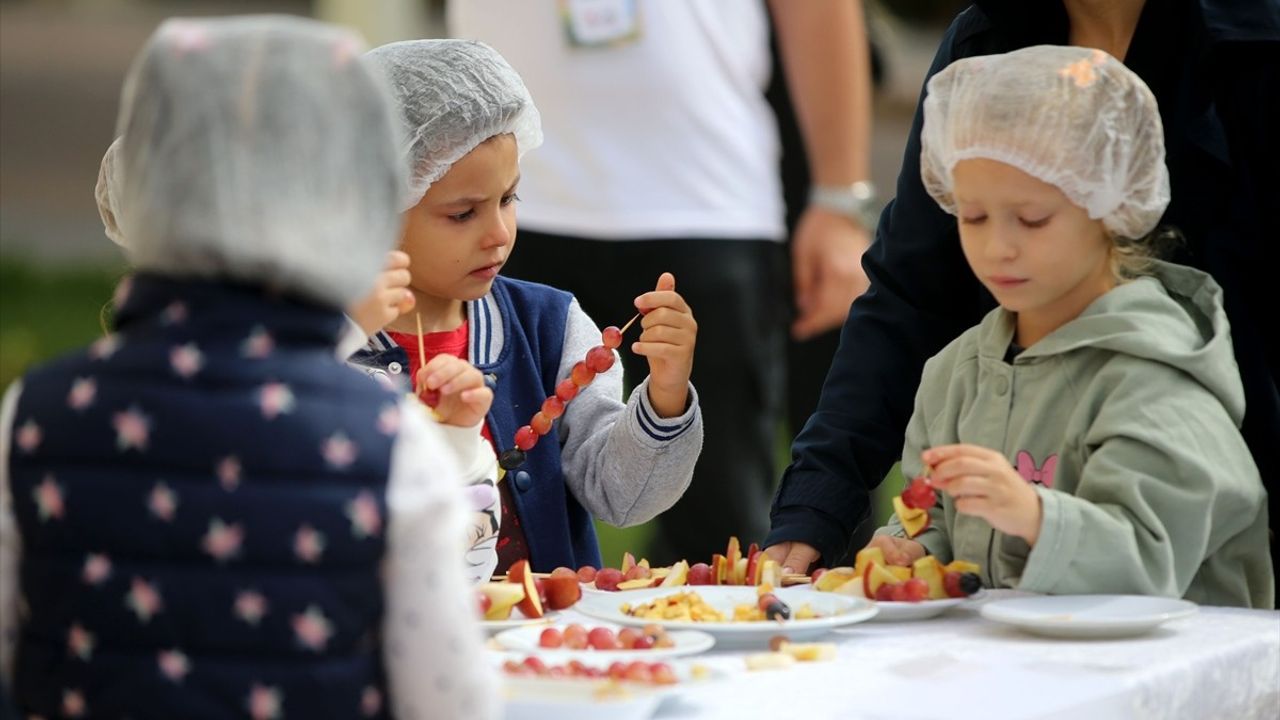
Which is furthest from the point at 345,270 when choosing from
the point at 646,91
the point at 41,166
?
the point at 41,166

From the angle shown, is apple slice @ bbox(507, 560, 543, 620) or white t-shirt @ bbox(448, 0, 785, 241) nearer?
apple slice @ bbox(507, 560, 543, 620)

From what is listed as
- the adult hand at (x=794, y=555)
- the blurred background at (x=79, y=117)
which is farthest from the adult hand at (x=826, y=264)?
the adult hand at (x=794, y=555)

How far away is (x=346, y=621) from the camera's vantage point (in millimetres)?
1723

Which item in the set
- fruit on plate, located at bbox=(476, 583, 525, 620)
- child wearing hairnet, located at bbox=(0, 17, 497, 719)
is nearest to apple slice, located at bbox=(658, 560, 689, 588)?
fruit on plate, located at bbox=(476, 583, 525, 620)

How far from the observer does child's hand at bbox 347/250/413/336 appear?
7.93 feet

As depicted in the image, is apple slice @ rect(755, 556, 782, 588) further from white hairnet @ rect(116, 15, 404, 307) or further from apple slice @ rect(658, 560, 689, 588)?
white hairnet @ rect(116, 15, 404, 307)

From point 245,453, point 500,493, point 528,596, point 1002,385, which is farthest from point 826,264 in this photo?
point 245,453

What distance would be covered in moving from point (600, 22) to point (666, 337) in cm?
186

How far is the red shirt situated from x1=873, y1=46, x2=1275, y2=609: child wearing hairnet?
62 centimetres

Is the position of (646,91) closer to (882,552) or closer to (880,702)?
(882,552)

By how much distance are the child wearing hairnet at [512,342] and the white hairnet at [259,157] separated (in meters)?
1.06

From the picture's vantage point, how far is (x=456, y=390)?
248cm

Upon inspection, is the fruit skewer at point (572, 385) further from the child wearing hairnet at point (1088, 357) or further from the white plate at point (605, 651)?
the white plate at point (605, 651)

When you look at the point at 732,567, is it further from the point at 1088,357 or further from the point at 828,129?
the point at 828,129
